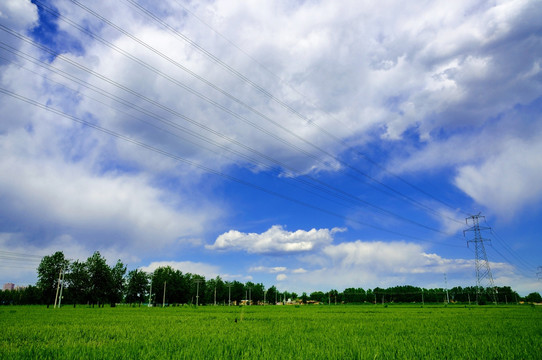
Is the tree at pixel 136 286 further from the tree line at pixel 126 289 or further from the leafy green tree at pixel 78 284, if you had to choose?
the leafy green tree at pixel 78 284

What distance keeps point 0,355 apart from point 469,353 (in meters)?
15.4

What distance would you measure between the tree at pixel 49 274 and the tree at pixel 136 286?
36.1 meters

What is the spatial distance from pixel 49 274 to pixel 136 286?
137 feet

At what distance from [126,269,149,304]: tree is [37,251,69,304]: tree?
36.1 metres

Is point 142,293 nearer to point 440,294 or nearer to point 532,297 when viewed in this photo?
point 440,294

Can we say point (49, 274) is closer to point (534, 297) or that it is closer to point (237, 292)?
point (237, 292)

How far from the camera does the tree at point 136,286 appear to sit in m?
127

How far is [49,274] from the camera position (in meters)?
91.1

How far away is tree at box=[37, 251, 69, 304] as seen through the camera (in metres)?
89.6

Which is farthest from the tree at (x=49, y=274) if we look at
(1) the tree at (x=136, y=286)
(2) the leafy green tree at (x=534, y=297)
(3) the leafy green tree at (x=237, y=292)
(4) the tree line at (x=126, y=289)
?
(2) the leafy green tree at (x=534, y=297)

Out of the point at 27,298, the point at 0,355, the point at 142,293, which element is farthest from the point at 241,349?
the point at 27,298

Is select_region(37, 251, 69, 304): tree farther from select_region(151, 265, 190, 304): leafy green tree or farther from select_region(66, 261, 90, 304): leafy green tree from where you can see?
select_region(151, 265, 190, 304): leafy green tree

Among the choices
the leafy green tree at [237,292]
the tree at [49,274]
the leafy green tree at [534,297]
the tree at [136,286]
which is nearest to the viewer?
the tree at [49,274]

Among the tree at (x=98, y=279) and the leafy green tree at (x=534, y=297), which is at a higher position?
the tree at (x=98, y=279)
